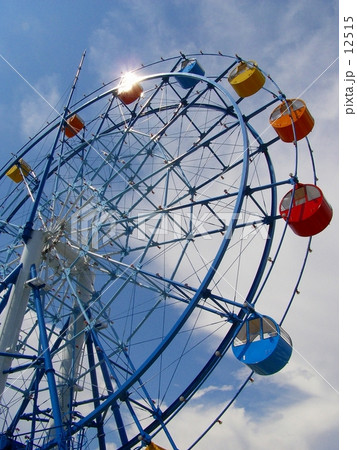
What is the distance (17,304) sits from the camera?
34.8 feet

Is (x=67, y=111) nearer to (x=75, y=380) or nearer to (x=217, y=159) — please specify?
(x=217, y=159)

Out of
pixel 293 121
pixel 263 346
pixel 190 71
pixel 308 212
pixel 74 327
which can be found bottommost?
pixel 263 346

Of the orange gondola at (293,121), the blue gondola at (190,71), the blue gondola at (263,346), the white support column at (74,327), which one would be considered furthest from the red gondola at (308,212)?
the white support column at (74,327)

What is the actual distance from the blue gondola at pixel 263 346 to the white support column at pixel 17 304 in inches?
203

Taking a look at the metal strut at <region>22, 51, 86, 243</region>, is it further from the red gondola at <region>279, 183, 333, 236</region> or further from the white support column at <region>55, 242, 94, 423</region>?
the red gondola at <region>279, 183, 333, 236</region>

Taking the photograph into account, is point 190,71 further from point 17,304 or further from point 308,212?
point 17,304

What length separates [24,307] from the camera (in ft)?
35.0

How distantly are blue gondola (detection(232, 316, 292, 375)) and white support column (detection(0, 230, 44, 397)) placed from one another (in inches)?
203

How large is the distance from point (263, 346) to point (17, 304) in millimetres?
6053

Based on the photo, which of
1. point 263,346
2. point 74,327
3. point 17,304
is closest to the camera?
point 263,346

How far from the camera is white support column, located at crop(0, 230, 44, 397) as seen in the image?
387 inches

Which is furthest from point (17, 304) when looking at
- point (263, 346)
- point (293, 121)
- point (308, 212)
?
point (293, 121)

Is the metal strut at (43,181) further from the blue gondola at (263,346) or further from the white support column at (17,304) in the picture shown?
the blue gondola at (263,346)

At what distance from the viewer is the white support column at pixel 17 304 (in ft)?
32.3
